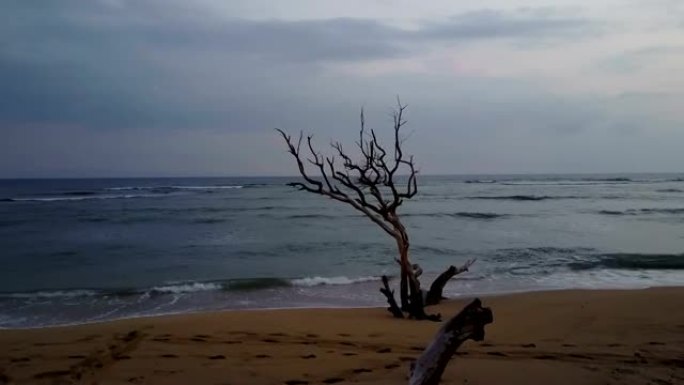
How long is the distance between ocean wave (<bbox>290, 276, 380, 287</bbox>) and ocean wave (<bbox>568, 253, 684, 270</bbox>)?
21.1ft

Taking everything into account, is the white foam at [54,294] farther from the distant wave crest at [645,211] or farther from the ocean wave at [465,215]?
the distant wave crest at [645,211]

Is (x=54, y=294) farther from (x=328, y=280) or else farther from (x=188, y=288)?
(x=328, y=280)

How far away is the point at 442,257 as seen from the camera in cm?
1841

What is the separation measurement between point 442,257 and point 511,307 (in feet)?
28.3

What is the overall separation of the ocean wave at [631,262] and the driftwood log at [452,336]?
42.2ft

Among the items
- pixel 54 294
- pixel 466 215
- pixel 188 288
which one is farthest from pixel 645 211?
pixel 54 294

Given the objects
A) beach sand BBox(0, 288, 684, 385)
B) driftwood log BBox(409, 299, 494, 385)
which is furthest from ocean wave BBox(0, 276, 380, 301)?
driftwood log BBox(409, 299, 494, 385)

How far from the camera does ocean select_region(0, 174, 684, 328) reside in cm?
1163

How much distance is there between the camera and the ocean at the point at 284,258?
11.6 m

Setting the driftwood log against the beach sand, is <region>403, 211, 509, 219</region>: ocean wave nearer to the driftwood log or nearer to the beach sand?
the beach sand

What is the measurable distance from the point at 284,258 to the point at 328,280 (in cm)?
438

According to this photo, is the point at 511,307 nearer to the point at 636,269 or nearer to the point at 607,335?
the point at 607,335

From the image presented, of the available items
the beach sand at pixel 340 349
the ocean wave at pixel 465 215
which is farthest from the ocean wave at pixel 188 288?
the ocean wave at pixel 465 215

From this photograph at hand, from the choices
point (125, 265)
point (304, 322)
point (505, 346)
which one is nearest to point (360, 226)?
point (125, 265)
